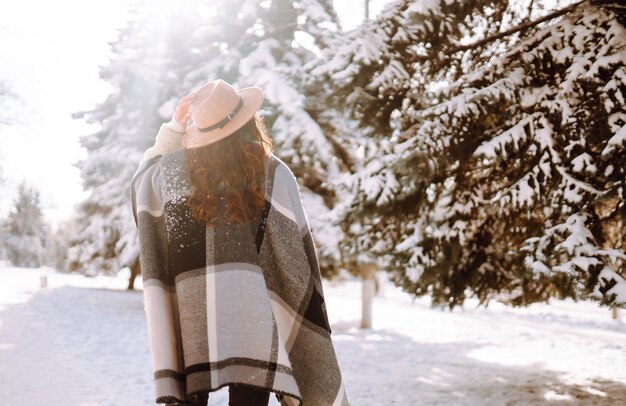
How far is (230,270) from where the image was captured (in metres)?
2.18

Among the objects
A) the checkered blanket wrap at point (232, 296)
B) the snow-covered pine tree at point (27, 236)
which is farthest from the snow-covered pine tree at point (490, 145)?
the snow-covered pine tree at point (27, 236)

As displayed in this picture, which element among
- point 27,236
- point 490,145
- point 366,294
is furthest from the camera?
point 27,236

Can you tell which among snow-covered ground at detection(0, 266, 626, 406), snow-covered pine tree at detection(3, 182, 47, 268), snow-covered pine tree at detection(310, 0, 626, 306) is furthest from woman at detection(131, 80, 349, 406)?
snow-covered pine tree at detection(3, 182, 47, 268)

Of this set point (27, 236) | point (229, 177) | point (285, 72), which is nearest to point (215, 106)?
point (229, 177)

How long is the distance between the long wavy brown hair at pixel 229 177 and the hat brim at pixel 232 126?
3 centimetres

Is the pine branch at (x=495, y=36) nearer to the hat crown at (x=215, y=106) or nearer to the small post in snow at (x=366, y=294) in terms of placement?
the hat crown at (x=215, y=106)

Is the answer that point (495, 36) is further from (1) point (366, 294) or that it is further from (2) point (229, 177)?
(1) point (366, 294)

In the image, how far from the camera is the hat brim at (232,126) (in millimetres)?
2217

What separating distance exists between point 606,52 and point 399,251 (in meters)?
2.76

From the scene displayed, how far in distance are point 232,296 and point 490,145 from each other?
4020 mm

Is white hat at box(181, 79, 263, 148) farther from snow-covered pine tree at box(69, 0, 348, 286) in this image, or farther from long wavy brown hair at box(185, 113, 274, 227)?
snow-covered pine tree at box(69, 0, 348, 286)

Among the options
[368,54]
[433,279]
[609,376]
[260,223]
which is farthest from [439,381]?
[260,223]

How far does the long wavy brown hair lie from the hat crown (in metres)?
0.09

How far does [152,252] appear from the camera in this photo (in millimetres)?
2297
